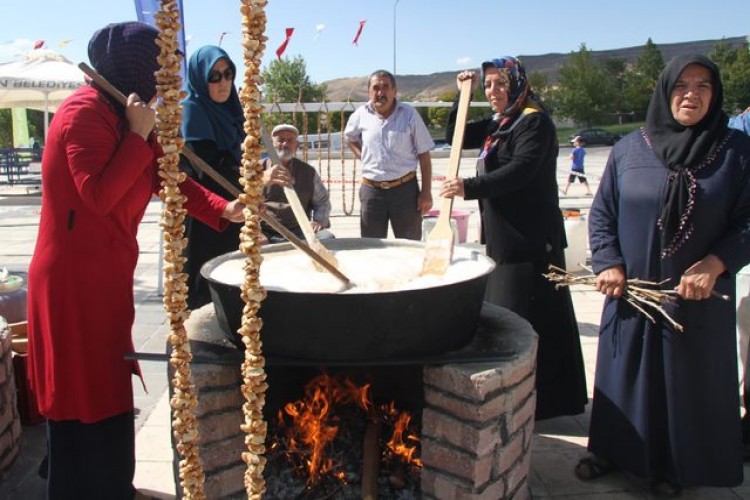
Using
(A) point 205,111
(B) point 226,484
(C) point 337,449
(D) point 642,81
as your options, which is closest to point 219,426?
(B) point 226,484

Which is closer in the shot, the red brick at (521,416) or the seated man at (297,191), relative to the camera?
the red brick at (521,416)

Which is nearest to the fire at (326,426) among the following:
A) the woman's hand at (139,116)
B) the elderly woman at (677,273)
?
the elderly woman at (677,273)

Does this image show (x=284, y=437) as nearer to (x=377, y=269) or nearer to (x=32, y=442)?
(x=377, y=269)

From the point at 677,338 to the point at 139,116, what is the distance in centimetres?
209

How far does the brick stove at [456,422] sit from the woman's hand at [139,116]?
0.77 metres

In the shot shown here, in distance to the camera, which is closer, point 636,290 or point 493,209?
point 636,290

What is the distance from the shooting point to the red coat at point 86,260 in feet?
5.64

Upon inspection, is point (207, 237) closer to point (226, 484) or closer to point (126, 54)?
point (226, 484)

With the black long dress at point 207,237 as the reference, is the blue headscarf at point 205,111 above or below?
above

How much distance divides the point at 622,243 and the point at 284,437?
160 centimetres

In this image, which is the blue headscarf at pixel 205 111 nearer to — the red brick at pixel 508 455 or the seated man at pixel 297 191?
the seated man at pixel 297 191

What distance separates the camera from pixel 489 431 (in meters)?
1.98

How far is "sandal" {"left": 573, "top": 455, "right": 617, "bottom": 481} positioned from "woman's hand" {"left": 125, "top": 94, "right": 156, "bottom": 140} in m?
2.26

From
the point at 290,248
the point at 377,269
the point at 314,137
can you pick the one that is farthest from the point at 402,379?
the point at 314,137
